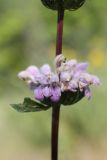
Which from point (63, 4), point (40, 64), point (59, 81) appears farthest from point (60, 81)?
point (40, 64)

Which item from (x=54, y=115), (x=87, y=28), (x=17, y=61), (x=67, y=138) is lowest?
(x=54, y=115)

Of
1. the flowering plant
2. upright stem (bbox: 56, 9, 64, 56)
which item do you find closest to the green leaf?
the flowering plant

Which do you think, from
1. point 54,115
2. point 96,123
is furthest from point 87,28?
point 54,115

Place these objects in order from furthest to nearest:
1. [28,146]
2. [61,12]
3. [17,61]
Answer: [17,61], [28,146], [61,12]

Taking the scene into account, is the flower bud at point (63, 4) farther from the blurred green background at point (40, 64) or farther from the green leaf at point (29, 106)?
the blurred green background at point (40, 64)

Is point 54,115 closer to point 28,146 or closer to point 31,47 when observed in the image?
point 28,146

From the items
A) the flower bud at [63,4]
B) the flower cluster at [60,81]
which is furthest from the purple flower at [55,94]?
the flower bud at [63,4]

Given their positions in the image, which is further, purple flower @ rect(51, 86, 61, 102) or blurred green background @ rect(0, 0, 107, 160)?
blurred green background @ rect(0, 0, 107, 160)

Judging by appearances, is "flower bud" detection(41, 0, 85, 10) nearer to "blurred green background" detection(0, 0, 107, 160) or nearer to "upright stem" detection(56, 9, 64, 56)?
"upright stem" detection(56, 9, 64, 56)
